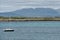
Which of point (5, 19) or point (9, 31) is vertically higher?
point (9, 31)

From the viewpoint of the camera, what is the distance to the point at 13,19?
244 feet

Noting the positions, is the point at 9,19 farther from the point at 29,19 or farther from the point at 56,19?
the point at 56,19

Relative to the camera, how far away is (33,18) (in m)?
79.4

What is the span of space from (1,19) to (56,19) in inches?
656

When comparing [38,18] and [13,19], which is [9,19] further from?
[38,18]

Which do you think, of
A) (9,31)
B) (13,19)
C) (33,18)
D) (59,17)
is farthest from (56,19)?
(9,31)

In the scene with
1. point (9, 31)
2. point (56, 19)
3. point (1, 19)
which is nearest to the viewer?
point (9, 31)

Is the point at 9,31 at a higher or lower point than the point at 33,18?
higher

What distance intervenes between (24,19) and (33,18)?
452 centimetres

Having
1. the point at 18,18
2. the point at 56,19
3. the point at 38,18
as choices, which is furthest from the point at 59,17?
the point at 18,18

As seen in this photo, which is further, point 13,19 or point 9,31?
point 13,19

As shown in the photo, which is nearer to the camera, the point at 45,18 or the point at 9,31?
the point at 9,31

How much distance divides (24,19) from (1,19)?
23.2 feet

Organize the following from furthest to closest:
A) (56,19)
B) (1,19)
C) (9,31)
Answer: (56,19) → (1,19) → (9,31)
